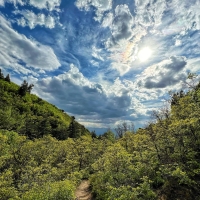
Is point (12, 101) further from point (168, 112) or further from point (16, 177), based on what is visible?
point (168, 112)

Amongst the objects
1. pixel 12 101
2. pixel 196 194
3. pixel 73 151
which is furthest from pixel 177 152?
pixel 12 101

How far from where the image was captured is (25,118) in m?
81.9

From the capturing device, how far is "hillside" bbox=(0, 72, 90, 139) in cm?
7085

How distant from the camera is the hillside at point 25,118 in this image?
70.8 meters

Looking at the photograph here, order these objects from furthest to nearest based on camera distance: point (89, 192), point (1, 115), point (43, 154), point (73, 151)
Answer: point (1, 115) < point (73, 151) < point (43, 154) < point (89, 192)

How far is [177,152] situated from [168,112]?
12.5m

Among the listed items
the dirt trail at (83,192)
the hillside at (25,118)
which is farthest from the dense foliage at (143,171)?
the hillside at (25,118)

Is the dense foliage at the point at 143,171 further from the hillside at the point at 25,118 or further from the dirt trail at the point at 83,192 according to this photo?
the hillside at the point at 25,118

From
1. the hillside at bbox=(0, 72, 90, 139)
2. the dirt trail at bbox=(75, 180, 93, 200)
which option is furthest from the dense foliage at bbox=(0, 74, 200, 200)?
the hillside at bbox=(0, 72, 90, 139)

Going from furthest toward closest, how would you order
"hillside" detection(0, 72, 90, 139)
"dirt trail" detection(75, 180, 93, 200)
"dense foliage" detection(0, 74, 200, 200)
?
"hillside" detection(0, 72, 90, 139), "dirt trail" detection(75, 180, 93, 200), "dense foliage" detection(0, 74, 200, 200)

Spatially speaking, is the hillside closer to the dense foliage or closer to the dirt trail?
the dirt trail

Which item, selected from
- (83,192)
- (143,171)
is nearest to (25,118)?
(83,192)

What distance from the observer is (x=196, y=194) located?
20.5 m

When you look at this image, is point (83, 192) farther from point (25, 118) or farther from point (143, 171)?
point (25, 118)
